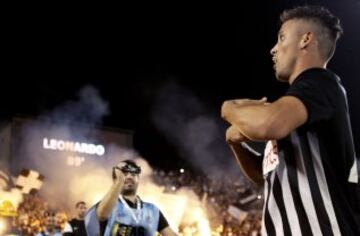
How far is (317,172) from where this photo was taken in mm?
2492

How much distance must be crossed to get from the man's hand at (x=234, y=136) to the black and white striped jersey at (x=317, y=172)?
21 cm

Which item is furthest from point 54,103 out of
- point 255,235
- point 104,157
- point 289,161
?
point 289,161

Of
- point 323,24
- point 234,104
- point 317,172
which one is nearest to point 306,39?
point 323,24

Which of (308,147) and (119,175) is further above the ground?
(119,175)

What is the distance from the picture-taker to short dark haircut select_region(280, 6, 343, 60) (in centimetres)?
270

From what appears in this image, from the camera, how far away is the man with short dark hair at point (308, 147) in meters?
2.42

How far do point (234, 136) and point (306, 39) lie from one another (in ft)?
1.76

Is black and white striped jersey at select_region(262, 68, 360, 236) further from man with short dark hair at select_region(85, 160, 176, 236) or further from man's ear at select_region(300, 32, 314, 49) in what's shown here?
man with short dark hair at select_region(85, 160, 176, 236)

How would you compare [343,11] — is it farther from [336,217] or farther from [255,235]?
[336,217]

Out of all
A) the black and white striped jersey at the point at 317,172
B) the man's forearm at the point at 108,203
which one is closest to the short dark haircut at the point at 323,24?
the black and white striped jersey at the point at 317,172

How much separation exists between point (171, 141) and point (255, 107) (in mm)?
34419

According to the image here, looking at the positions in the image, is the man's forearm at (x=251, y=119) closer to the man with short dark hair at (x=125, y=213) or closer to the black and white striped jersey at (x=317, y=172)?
the black and white striped jersey at (x=317, y=172)

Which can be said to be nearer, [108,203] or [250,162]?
[250,162]

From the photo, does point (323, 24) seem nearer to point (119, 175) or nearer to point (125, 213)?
point (119, 175)
